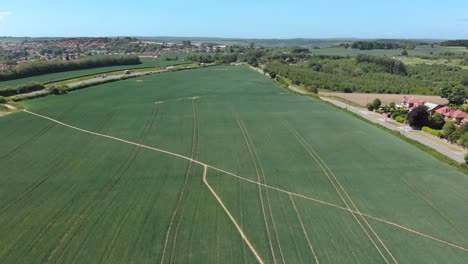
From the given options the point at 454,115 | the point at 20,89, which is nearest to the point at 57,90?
the point at 20,89

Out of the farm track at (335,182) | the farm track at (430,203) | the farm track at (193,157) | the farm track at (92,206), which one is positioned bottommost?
the farm track at (430,203)

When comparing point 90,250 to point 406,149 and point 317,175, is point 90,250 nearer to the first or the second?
point 317,175

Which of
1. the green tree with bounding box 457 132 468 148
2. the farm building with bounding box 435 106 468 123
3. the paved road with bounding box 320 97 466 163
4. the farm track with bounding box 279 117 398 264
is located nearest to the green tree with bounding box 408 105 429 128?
the paved road with bounding box 320 97 466 163

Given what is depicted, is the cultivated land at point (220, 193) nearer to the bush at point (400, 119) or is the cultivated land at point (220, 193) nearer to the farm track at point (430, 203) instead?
the farm track at point (430, 203)

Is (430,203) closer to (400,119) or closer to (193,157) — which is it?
(193,157)

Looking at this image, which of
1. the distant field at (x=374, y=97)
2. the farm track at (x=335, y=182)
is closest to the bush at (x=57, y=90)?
the farm track at (x=335, y=182)

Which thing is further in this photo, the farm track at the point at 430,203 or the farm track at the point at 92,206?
the farm track at the point at 430,203
